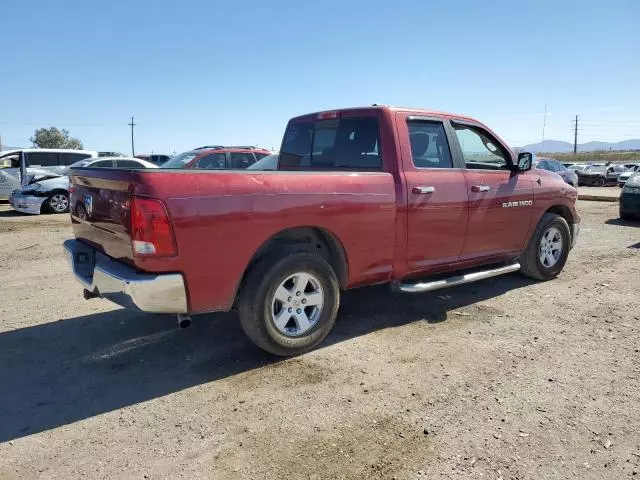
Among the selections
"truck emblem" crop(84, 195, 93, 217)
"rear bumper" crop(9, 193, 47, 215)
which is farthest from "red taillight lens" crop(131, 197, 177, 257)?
"rear bumper" crop(9, 193, 47, 215)

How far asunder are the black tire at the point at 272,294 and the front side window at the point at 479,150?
2189 millimetres

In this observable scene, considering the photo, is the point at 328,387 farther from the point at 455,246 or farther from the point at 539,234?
the point at 539,234

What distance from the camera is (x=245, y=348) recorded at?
411 cm

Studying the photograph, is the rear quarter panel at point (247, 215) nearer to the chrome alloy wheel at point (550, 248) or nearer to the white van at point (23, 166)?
the chrome alloy wheel at point (550, 248)

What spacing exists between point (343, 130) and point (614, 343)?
3109 mm

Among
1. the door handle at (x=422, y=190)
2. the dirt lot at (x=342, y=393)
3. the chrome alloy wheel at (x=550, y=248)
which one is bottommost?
the dirt lot at (x=342, y=393)

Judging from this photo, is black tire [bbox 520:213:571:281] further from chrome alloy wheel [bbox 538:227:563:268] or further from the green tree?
the green tree

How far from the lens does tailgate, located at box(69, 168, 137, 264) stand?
328 cm

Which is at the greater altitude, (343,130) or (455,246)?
(343,130)

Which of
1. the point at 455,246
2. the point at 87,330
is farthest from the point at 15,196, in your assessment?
the point at 455,246

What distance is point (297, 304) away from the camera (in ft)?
12.8

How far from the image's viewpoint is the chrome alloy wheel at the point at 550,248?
19.9 feet

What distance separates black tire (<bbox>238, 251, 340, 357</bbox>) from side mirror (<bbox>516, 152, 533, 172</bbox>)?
2.86 m

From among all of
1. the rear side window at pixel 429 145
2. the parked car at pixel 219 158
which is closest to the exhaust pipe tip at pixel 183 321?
the rear side window at pixel 429 145
